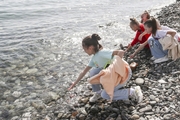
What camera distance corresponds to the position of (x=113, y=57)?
19.2 feet

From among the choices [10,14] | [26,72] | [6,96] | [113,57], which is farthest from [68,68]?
[10,14]

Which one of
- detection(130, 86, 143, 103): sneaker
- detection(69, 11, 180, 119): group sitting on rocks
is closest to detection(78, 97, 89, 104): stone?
detection(69, 11, 180, 119): group sitting on rocks

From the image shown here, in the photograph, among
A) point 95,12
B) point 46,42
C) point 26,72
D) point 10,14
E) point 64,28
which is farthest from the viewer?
point 95,12

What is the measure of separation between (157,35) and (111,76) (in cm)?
319

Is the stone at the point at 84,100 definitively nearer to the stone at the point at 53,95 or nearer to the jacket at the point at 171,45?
the stone at the point at 53,95

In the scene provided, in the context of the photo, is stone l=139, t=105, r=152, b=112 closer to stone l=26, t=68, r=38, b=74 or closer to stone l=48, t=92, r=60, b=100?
stone l=48, t=92, r=60, b=100

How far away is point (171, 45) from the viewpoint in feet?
24.5

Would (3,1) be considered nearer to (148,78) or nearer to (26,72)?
(26,72)

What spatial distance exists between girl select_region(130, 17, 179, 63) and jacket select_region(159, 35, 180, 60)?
149 millimetres

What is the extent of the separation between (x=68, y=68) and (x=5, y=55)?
3792 millimetres

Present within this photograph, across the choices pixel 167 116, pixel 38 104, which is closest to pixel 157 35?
pixel 167 116

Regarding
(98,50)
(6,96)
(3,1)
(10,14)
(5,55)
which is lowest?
(6,96)

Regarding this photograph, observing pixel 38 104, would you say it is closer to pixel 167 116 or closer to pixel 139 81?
pixel 139 81

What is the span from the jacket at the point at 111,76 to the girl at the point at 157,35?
248cm
